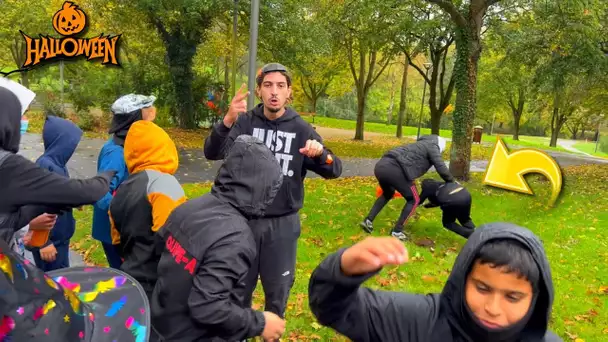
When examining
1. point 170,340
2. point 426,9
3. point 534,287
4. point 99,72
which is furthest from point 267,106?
point 99,72

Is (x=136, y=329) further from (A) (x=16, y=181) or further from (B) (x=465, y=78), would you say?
(B) (x=465, y=78)

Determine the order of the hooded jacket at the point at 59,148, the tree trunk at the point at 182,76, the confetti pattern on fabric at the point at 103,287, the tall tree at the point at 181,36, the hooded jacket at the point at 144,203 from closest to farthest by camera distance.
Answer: the confetti pattern on fabric at the point at 103,287 → the hooded jacket at the point at 144,203 → the hooded jacket at the point at 59,148 → the tall tree at the point at 181,36 → the tree trunk at the point at 182,76

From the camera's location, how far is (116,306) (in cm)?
150

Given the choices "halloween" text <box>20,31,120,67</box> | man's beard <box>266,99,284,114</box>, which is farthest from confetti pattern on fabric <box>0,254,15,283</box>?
"halloween" text <box>20,31,120,67</box>

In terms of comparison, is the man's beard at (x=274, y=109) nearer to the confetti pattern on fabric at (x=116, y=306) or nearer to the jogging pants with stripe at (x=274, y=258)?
the jogging pants with stripe at (x=274, y=258)

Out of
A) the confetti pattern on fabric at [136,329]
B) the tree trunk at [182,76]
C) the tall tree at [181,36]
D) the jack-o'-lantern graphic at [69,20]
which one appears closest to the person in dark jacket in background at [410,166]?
the confetti pattern on fabric at [136,329]

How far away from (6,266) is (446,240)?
6393 millimetres

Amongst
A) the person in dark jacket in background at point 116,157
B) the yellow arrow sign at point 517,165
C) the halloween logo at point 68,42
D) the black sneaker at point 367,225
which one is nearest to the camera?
the person in dark jacket in background at point 116,157

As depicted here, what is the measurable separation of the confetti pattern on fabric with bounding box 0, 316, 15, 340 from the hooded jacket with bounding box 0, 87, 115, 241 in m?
0.96

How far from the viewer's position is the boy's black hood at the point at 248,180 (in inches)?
80.4

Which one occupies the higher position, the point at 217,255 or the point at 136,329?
the point at 217,255

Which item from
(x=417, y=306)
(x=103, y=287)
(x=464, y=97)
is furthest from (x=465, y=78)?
(x=103, y=287)

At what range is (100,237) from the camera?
3.41 meters

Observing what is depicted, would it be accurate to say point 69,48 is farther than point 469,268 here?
Yes
